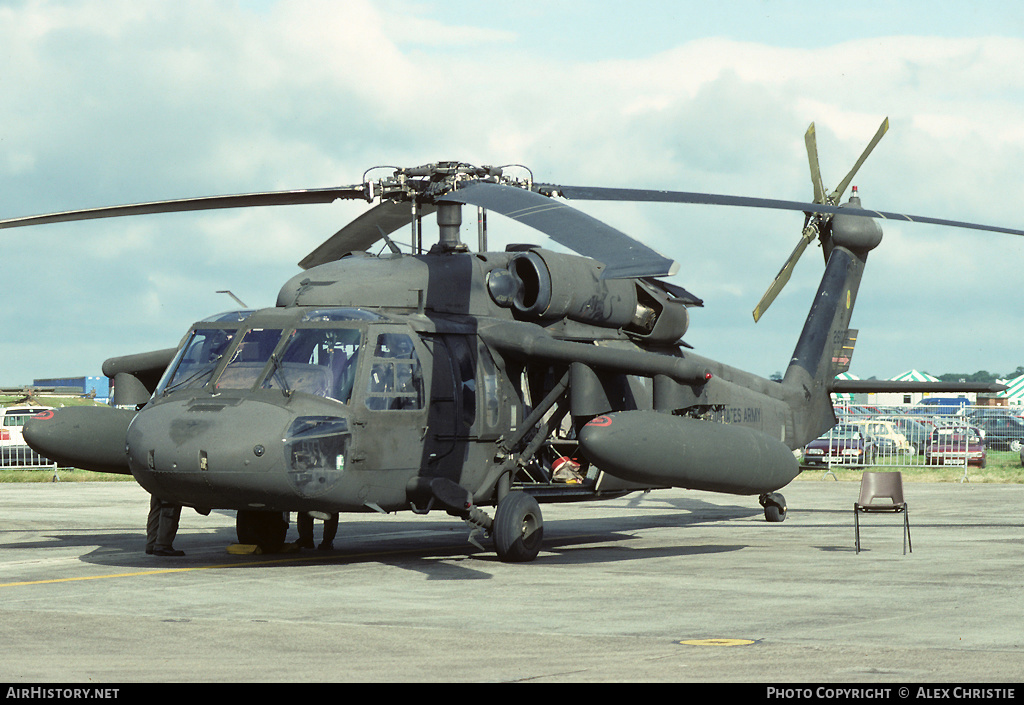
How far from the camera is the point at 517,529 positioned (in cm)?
1355

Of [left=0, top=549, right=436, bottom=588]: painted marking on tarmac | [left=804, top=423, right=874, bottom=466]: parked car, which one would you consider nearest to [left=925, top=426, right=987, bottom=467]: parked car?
[left=804, top=423, right=874, bottom=466]: parked car

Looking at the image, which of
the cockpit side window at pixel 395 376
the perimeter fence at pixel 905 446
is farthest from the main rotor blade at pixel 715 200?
the perimeter fence at pixel 905 446

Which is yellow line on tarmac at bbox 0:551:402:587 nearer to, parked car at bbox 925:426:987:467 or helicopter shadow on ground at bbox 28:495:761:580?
helicopter shadow on ground at bbox 28:495:761:580

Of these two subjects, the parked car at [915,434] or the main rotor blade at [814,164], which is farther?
the parked car at [915,434]

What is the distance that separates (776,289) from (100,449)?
1101 cm

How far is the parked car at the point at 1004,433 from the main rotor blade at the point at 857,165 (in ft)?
103

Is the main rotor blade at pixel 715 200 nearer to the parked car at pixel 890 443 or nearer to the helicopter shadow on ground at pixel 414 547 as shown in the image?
the helicopter shadow on ground at pixel 414 547

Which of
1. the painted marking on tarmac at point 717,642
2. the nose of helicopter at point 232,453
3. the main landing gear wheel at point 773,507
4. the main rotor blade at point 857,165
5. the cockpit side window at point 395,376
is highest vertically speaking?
the main rotor blade at point 857,165

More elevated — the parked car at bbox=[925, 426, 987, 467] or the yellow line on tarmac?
the parked car at bbox=[925, 426, 987, 467]

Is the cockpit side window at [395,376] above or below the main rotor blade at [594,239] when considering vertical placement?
below

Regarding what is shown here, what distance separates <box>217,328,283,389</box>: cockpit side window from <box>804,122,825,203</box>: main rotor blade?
10971mm

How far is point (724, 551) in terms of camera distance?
596 inches

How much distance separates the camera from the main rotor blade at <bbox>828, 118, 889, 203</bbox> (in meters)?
19.8

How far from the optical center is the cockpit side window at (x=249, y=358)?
1264cm
